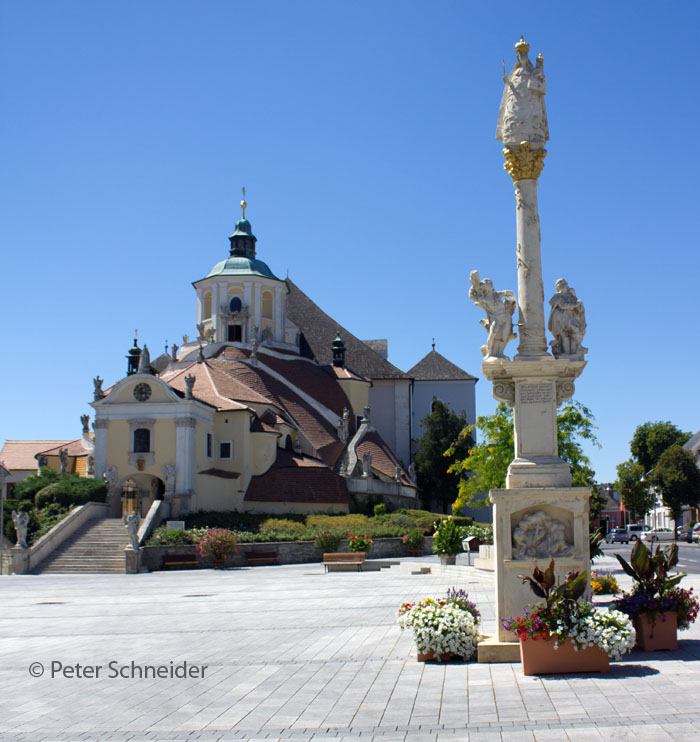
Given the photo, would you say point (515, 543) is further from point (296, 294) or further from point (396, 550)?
point (296, 294)

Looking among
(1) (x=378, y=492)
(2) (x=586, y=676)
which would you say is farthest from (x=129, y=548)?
(2) (x=586, y=676)

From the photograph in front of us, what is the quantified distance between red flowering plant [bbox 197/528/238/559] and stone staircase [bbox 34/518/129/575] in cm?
346

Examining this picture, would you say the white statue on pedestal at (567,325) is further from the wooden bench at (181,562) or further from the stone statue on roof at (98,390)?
the stone statue on roof at (98,390)

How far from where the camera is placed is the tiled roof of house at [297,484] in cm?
5172

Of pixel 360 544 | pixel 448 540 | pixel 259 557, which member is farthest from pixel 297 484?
pixel 448 540

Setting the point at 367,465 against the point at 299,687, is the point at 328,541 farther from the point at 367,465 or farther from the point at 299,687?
the point at 299,687

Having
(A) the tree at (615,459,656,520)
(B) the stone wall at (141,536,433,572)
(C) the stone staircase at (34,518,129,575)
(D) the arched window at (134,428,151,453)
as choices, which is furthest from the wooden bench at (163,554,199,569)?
(A) the tree at (615,459,656,520)

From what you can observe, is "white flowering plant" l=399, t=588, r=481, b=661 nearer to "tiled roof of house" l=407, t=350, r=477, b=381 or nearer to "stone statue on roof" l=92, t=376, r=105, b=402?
"stone statue on roof" l=92, t=376, r=105, b=402

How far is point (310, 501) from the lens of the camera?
52.0 m

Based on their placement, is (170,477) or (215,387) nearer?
(170,477)

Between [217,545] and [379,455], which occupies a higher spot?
[379,455]

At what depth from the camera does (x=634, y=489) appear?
85.1 metres

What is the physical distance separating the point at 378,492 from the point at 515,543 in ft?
151

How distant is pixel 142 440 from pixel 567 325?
124ft
